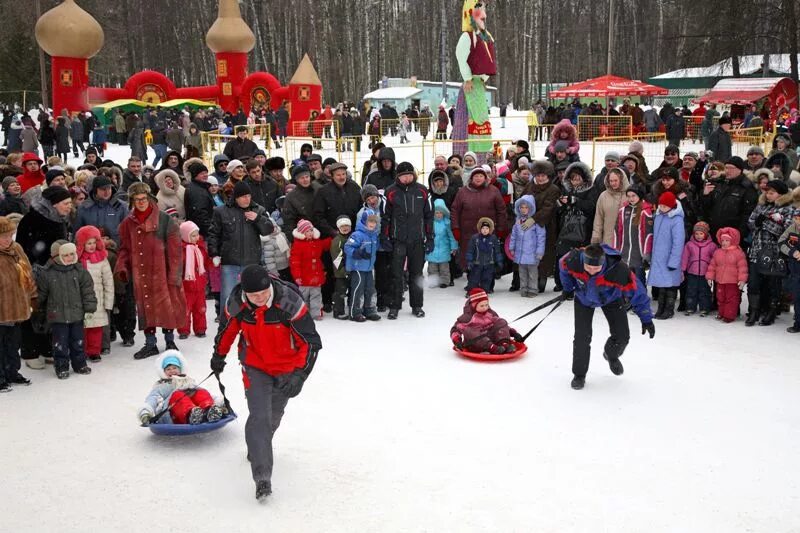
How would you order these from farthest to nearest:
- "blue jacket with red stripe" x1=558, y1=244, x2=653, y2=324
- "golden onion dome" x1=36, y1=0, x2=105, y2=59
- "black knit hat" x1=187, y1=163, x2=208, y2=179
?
"golden onion dome" x1=36, y1=0, x2=105, y2=59 → "black knit hat" x1=187, y1=163, x2=208, y2=179 → "blue jacket with red stripe" x1=558, y1=244, x2=653, y2=324

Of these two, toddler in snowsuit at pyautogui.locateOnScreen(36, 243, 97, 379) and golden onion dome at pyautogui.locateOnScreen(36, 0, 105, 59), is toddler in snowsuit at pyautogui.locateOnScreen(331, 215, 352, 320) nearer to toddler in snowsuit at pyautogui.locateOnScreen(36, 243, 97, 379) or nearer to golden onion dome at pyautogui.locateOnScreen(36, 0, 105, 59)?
toddler in snowsuit at pyautogui.locateOnScreen(36, 243, 97, 379)

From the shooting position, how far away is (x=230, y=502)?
497cm

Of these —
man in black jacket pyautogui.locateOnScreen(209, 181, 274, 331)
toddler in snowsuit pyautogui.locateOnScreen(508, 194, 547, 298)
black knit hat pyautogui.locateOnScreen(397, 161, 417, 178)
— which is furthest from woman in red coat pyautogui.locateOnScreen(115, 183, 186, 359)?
toddler in snowsuit pyautogui.locateOnScreen(508, 194, 547, 298)

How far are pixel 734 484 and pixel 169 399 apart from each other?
3894 mm

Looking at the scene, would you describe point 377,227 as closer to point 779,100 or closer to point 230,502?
point 230,502

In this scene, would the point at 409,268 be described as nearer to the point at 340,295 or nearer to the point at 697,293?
the point at 340,295

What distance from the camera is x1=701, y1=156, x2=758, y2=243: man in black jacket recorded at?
939 cm

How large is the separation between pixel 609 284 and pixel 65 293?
470 cm

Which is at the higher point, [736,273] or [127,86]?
[127,86]

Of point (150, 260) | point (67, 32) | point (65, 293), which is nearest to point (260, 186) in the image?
point (150, 260)

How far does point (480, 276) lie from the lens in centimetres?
1045

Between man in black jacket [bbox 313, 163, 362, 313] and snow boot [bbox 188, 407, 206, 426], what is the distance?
3898 mm

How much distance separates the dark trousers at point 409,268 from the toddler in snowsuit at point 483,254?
88 cm

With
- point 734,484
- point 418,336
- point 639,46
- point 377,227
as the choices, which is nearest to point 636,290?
point 734,484
